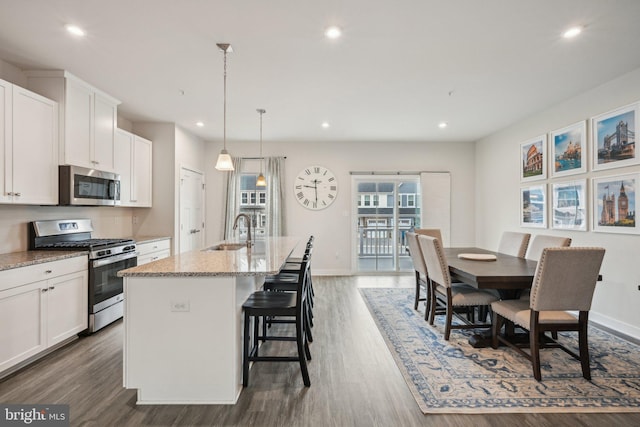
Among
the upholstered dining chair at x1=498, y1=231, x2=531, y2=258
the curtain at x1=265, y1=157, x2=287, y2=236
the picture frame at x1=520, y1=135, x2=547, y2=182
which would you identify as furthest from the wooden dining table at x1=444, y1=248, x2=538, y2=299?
the curtain at x1=265, y1=157, x2=287, y2=236

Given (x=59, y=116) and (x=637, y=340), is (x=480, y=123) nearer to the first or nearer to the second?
(x=637, y=340)

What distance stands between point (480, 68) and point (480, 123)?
7.16 ft

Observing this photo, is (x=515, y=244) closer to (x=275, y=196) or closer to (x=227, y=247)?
(x=227, y=247)

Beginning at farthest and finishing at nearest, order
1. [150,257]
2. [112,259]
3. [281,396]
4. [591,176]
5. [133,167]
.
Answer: [133,167] < [150,257] < [591,176] < [112,259] < [281,396]

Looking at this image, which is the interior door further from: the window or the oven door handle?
the oven door handle

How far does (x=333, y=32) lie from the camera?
2523 mm

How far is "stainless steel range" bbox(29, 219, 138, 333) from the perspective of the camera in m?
3.24

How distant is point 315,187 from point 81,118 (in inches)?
150

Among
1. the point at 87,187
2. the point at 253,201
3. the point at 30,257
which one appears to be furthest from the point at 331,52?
the point at 253,201

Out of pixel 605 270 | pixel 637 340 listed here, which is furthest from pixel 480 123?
pixel 637 340

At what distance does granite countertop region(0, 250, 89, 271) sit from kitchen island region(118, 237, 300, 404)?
111 cm

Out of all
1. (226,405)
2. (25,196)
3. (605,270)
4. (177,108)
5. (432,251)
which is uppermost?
(177,108)

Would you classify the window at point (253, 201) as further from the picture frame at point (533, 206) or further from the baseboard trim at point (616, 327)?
the baseboard trim at point (616, 327)

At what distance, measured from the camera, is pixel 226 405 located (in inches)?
83.0
